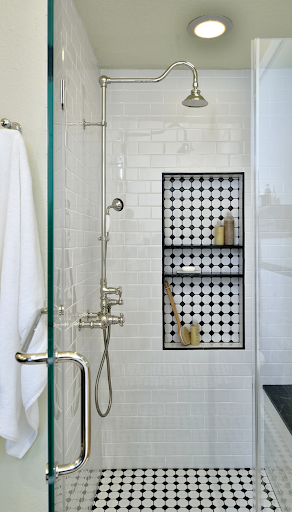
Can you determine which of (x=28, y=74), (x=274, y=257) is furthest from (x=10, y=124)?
(x=274, y=257)

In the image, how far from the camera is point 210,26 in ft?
3.99

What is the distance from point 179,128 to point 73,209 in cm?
52

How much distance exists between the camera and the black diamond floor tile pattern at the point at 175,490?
1352 mm

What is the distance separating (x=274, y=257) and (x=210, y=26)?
81 cm

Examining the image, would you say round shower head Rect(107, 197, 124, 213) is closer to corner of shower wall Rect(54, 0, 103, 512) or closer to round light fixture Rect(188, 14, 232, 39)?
corner of shower wall Rect(54, 0, 103, 512)

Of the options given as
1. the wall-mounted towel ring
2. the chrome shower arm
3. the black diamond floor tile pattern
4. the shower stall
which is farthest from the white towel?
the black diamond floor tile pattern

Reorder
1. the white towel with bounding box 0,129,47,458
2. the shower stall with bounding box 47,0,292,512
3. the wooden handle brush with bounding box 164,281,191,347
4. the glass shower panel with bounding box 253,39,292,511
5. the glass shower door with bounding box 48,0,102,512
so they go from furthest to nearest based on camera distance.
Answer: the wooden handle brush with bounding box 164,281,191,347 → the shower stall with bounding box 47,0,292,512 → the glass shower panel with bounding box 253,39,292,511 → the white towel with bounding box 0,129,47,458 → the glass shower door with bounding box 48,0,102,512

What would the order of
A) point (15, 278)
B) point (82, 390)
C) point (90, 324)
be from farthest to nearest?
1. point (90, 324)
2. point (15, 278)
3. point (82, 390)

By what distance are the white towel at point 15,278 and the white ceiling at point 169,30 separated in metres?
0.58

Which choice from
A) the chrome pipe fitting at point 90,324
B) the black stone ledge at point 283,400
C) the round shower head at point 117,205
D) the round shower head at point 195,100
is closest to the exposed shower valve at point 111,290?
the chrome pipe fitting at point 90,324

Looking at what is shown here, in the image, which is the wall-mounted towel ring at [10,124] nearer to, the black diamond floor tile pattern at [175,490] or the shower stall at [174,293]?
the shower stall at [174,293]

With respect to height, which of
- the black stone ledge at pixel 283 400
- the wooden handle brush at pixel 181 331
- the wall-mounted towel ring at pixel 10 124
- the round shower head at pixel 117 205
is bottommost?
the black stone ledge at pixel 283 400

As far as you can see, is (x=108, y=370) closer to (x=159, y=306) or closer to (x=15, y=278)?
(x=159, y=306)

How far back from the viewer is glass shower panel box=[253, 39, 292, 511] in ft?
3.66
